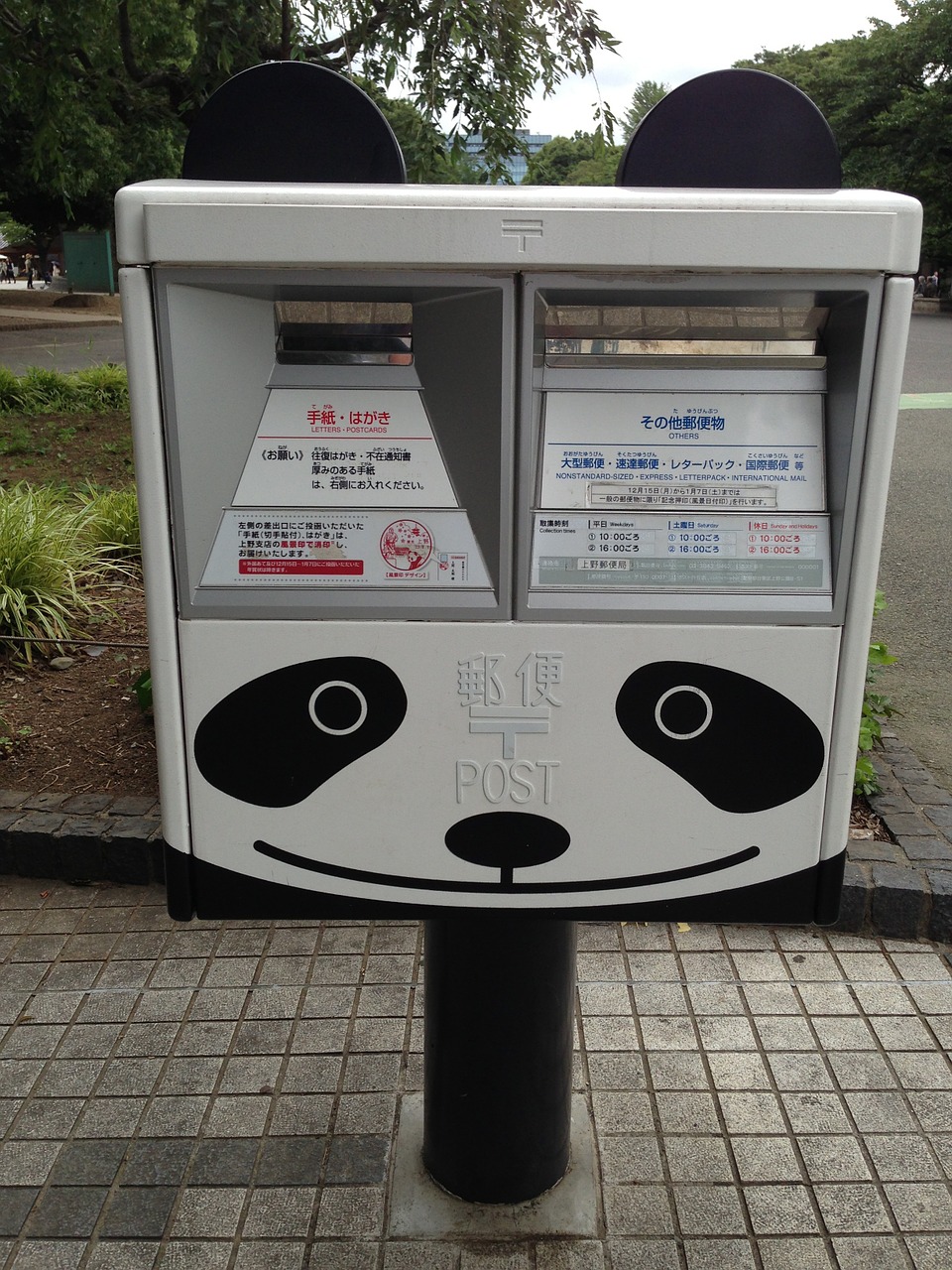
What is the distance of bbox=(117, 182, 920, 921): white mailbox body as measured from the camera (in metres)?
1.51

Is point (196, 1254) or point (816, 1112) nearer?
point (196, 1254)

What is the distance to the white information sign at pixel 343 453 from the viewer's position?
1.62 metres

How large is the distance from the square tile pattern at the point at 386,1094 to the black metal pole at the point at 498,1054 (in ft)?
0.45

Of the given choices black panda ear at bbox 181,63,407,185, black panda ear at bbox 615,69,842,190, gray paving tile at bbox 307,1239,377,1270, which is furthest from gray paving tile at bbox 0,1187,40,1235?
black panda ear at bbox 615,69,842,190

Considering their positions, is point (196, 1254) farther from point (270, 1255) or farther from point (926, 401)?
point (926, 401)

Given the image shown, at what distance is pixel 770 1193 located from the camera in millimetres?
2332

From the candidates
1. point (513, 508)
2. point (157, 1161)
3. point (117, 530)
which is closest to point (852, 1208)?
point (157, 1161)

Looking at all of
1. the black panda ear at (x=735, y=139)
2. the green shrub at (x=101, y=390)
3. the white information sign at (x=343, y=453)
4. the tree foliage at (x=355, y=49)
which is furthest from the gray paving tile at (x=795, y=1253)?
the green shrub at (x=101, y=390)

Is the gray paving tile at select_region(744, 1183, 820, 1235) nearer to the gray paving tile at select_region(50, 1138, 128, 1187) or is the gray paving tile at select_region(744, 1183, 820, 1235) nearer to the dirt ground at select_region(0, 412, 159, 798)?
the gray paving tile at select_region(50, 1138, 128, 1187)

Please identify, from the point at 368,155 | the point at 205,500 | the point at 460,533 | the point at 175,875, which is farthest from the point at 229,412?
the point at 175,875

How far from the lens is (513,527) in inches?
64.7

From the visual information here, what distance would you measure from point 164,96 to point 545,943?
5.98m

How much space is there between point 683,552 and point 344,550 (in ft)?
1.66

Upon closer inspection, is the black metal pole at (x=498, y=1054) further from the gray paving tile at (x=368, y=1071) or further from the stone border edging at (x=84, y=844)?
the stone border edging at (x=84, y=844)
